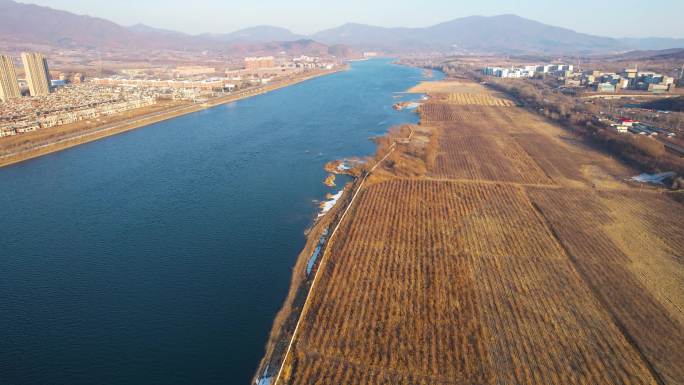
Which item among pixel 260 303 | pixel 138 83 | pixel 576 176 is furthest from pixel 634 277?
pixel 138 83

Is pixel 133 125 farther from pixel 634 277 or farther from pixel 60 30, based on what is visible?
pixel 60 30

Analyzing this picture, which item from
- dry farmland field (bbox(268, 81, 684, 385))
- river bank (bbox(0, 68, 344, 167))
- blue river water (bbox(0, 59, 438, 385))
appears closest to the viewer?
dry farmland field (bbox(268, 81, 684, 385))

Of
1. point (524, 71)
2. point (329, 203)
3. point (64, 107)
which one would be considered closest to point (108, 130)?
point (64, 107)

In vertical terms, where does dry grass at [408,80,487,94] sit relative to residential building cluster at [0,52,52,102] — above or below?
below

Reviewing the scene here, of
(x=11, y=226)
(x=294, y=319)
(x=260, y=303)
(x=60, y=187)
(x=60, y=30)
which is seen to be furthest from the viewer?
(x=60, y=30)

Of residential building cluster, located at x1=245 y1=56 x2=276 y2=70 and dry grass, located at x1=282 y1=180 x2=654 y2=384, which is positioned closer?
dry grass, located at x1=282 y1=180 x2=654 y2=384

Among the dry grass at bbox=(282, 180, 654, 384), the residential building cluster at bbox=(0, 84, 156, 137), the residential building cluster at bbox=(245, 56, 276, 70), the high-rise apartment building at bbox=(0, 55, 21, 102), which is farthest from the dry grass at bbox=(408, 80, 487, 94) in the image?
the high-rise apartment building at bbox=(0, 55, 21, 102)

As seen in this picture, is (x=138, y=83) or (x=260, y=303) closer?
(x=260, y=303)

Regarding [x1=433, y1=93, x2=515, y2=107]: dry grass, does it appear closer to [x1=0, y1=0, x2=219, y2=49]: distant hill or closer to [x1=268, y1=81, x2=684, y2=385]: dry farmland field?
[x1=268, y1=81, x2=684, y2=385]: dry farmland field
